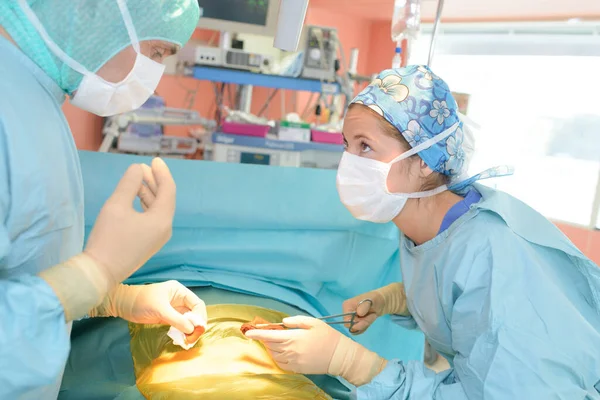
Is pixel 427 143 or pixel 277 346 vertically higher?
pixel 427 143

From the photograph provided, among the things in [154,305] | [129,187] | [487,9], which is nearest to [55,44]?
[129,187]

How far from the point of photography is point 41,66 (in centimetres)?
92

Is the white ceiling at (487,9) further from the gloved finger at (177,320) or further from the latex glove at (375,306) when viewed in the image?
the gloved finger at (177,320)

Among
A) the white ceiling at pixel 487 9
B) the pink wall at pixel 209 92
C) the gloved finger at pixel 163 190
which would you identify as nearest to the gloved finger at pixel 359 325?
the gloved finger at pixel 163 190

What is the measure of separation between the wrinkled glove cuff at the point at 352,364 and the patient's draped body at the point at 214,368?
0.07 m

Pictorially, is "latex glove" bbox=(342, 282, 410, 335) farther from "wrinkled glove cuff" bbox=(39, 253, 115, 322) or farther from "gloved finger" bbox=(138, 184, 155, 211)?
"wrinkled glove cuff" bbox=(39, 253, 115, 322)

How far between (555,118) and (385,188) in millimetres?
4093

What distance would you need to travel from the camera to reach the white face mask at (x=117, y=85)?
0.92m

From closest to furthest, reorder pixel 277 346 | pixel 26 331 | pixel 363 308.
Result: pixel 26 331 → pixel 277 346 → pixel 363 308

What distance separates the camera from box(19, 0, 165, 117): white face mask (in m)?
0.92

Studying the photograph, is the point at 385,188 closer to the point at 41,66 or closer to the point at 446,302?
the point at 446,302

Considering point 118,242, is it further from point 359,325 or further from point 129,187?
point 359,325

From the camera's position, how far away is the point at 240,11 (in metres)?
2.98

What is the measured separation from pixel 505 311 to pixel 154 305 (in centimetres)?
77
